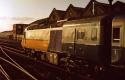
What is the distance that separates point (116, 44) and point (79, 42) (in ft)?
10.9

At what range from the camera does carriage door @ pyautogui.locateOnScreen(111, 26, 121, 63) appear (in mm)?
13758

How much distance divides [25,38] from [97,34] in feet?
63.8

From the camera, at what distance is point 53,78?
52.2 ft

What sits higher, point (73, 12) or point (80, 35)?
point (73, 12)

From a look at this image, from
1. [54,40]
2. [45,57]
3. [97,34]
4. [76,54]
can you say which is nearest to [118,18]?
[97,34]

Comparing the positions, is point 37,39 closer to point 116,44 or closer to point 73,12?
point 116,44

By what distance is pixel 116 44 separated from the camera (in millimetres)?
13945

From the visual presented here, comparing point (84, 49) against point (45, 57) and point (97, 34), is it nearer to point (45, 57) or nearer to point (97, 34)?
point (97, 34)

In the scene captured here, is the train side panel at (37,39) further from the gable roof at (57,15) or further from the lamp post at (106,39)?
the gable roof at (57,15)

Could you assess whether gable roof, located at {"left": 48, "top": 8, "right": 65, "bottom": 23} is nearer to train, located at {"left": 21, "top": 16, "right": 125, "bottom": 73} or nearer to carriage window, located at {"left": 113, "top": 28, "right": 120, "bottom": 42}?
train, located at {"left": 21, "top": 16, "right": 125, "bottom": 73}

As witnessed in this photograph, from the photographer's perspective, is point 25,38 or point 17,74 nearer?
point 17,74

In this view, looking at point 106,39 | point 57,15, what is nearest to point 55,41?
point 106,39

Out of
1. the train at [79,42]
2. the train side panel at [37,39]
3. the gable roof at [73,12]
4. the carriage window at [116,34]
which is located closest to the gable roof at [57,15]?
the gable roof at [73,12]

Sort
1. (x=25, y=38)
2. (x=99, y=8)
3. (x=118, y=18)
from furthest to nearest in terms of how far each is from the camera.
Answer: (x=99, y=8) → (x=25, y=38) → (x=118, y=18)
